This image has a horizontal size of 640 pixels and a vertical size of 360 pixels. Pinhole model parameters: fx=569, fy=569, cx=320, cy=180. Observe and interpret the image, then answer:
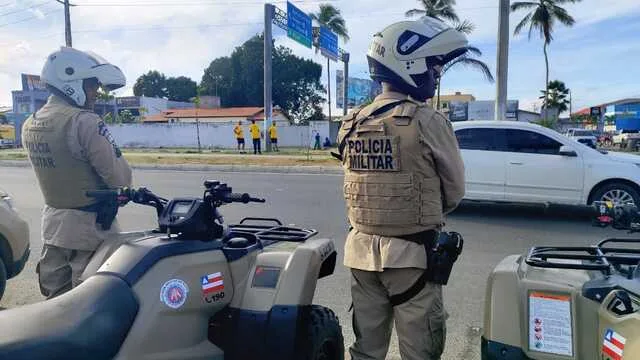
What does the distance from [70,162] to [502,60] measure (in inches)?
613

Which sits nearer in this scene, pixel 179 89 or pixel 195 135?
pixel 195 135

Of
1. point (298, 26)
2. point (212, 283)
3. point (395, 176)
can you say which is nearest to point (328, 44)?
point (298, 26)

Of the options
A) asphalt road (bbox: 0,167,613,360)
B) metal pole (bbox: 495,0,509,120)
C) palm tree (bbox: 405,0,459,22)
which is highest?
palm tree (bbox: 405,0,459,22)

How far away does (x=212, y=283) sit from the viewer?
7.76ft

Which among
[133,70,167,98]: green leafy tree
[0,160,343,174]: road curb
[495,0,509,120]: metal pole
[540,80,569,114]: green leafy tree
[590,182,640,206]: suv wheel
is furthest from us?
[133,70,167,98]: green leafy tree

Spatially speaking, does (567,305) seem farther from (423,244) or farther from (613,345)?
(423,244)

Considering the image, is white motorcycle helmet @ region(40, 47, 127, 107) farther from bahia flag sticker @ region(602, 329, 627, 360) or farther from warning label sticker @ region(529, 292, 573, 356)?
bahia flag sticker @ region(602, 329, 627, 360)

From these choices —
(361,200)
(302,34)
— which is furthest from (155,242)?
(302,34)

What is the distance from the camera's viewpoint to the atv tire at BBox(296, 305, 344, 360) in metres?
2.57

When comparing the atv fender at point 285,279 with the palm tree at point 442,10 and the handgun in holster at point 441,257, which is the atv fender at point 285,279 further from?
the palm tree at point 442,10

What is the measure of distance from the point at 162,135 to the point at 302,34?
1838cm

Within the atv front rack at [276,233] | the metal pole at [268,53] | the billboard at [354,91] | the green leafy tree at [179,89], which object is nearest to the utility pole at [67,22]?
the metal pole at [268,53]

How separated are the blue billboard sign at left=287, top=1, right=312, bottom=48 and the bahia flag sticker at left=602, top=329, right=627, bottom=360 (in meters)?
24.5

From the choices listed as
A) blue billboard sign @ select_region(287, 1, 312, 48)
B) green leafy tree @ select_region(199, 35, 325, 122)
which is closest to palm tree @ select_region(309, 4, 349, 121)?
blue billboard sign @ select_region(287, 1, 312, 48)
